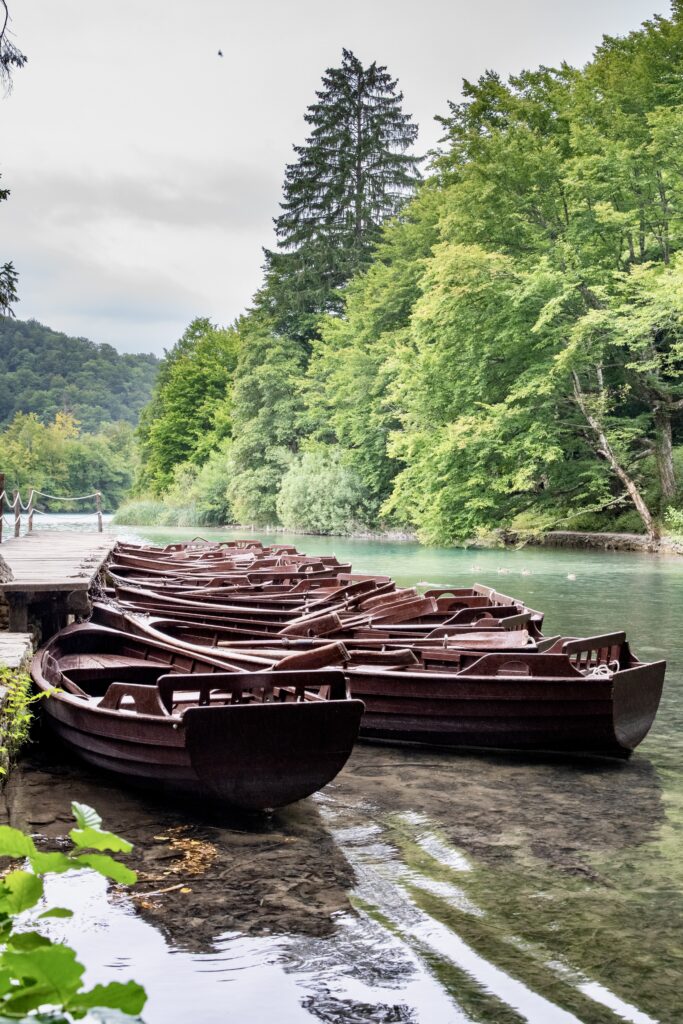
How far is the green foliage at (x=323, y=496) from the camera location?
42.7m

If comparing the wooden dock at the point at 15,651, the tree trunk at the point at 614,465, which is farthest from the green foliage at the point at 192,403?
the wooden dock at the point at 15,651

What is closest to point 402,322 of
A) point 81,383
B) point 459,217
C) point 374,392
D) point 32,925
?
point 374,392

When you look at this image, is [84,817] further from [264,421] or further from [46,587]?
[264,421]

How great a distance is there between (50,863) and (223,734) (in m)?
4.30

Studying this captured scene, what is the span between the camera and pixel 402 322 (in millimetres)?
42500

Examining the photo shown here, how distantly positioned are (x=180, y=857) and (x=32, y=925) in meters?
1.06

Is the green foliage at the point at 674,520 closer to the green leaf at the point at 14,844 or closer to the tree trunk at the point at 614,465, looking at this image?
the tree trunk at the point at 614,465

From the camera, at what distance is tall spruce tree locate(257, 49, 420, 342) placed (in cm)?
5219

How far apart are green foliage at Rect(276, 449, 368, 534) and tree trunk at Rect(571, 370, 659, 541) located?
14.3 m

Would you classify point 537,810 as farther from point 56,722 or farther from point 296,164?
point 296,164

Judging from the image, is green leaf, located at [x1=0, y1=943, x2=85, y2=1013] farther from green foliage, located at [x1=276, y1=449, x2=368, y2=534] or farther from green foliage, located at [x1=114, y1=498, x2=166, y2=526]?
green foliage, located at [x1=114, y1=498, x2=166, y2=526]

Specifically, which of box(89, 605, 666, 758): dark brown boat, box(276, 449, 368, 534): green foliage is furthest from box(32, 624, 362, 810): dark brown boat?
box(276, 449, 368, 534): green foliage

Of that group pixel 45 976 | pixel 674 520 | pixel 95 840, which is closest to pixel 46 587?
pixel 95 840

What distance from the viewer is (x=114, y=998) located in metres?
1.14
